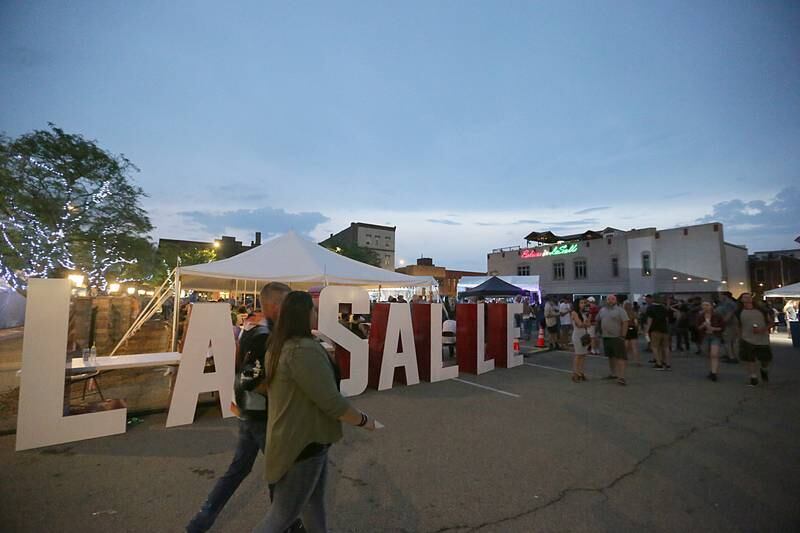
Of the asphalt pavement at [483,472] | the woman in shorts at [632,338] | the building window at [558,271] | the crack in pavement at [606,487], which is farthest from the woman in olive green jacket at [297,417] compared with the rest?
the building window at [558,271]

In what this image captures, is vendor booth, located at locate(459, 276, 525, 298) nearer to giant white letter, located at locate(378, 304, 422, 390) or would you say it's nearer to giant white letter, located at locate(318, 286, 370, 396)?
giant white letter, located at locate(378, 304, 422, 390)

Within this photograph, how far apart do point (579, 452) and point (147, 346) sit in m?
13.7

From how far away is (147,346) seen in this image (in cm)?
1297

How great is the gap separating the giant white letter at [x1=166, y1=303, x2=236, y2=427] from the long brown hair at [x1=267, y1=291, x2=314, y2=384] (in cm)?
404

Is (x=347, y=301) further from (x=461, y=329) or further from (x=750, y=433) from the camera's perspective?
(x=750, y=433)

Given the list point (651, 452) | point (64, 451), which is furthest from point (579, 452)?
point (64, 451)

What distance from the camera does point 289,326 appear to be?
211 cm

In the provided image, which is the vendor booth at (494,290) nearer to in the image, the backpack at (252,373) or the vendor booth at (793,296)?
the vendor booth at (793,296)

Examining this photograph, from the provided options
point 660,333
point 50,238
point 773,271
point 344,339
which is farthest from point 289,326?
point 773,271

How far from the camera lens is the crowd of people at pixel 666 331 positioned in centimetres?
760

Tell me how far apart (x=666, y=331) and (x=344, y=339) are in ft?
27.3

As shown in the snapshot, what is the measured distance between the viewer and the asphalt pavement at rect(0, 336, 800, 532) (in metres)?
3.07

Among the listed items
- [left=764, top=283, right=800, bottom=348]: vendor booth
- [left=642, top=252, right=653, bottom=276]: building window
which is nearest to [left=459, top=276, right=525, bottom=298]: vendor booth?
[left=764, top=283, right=800, bottom=348]: vendor booth

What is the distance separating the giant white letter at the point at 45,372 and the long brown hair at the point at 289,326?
4.21 m
